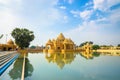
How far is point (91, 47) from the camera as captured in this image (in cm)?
4719

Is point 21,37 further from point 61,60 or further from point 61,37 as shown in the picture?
point 61,60

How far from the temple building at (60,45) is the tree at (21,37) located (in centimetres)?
678

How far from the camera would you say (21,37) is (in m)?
38.2

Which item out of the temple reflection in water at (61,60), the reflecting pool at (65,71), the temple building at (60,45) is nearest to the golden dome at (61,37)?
the temple building at (60,45)

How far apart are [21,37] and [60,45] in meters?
11.4

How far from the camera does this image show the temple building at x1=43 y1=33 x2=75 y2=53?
42094mm

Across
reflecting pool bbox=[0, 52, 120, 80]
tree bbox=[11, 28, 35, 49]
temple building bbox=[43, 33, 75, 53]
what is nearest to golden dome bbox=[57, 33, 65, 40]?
temple building bbox=[43, 33, 75, 53]

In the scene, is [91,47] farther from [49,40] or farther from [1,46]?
[1,46]

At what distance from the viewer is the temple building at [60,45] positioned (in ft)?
138

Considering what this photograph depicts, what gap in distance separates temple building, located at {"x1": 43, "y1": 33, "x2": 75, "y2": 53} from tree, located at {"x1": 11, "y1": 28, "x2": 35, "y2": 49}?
22.2ft

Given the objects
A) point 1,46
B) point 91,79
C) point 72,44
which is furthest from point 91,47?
point 91,79

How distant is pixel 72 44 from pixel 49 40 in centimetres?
704

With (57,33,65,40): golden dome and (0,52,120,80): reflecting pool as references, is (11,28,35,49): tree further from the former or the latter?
(0,52,120,80): reflecting pool

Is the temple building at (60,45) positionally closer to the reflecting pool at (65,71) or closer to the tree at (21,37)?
the tree at (21,37)
